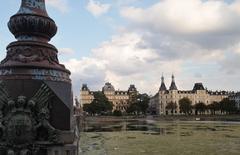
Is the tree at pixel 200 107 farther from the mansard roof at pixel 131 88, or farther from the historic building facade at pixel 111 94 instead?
the mansard roof at pixel 131 88

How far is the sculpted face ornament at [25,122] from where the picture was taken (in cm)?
600

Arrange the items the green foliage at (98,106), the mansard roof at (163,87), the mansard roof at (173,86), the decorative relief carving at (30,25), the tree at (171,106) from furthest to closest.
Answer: the mansard roof at (163,87), the mansard roof at (173,86), the tree at (171,106), the green foliage at (98,106), the decorative relief carving at (30,25)

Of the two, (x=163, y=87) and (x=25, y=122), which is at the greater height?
(x=163, y=87)

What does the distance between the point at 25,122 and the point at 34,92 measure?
2.23 ft

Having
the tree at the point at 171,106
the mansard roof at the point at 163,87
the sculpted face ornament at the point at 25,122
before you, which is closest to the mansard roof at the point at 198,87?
the mansard roof at the point at 163,87

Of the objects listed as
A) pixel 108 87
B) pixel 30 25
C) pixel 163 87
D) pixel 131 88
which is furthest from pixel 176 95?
pixel 30 25

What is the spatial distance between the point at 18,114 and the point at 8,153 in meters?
0.69

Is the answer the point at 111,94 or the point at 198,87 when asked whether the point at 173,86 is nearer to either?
the point at 198,87

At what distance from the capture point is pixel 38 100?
6.34 metres

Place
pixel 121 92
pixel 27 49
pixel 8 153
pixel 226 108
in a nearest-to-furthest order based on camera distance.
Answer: pixel 8 153 < pixel 27 49 < pixel 226 108 < pixel 121 92

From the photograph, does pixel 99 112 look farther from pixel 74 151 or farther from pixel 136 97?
pixel 74 151

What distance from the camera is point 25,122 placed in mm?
6020

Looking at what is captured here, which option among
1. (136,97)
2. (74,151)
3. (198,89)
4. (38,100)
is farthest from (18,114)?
(198,89)

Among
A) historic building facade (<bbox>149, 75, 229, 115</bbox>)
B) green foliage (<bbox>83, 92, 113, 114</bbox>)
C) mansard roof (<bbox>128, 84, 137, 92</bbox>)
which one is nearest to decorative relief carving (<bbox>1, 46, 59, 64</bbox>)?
green foliage (<bbox>83, 92, 113, 114</bbox>)
